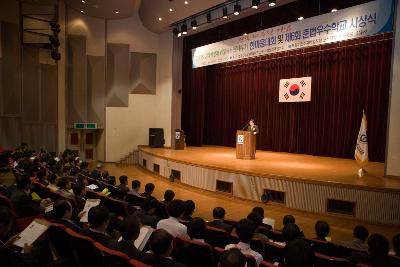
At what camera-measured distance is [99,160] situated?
12992mm

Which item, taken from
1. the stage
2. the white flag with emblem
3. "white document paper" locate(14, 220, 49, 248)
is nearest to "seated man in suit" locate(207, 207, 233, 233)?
"white document paper" locate(14, 220, 49, 248)

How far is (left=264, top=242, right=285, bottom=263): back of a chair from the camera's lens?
2.72 metres

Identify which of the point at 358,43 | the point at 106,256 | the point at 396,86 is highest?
the point at 358,43

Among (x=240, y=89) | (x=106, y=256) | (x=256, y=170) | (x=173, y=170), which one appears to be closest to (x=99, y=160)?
(x=173, y=170)

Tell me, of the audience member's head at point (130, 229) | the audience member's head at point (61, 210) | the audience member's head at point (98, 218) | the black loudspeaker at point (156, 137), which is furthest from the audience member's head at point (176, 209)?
the black loudspeaker at point (156, 137)

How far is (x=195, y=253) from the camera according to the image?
2.45m

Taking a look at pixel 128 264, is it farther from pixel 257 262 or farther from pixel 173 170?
pixel 173 170

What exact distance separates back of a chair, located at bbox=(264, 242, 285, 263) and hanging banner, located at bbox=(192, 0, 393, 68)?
5.27 meters

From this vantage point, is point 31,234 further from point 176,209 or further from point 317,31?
point 317,31

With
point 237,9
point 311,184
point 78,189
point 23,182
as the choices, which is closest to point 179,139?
point 237,9

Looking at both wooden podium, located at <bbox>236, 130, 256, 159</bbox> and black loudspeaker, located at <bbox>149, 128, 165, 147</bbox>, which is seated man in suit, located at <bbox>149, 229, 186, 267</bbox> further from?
black loudspeaker, located at <bbox>149, 128, 165, 147</bbox>

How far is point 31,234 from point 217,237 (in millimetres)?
1478

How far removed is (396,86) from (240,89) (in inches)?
272

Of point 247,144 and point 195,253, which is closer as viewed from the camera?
point 195,253
